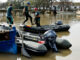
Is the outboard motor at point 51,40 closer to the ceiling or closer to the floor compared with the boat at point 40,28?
closer to the ceiling

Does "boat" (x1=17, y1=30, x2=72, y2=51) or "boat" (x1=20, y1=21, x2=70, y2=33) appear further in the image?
"boat" (x1=20, y1=21, x2=70, y2=33)

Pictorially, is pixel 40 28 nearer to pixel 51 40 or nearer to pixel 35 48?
pixel 51 40

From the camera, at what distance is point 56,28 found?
12.7 meters

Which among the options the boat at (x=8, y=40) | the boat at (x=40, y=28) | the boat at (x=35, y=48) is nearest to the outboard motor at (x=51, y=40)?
the boat at (x=35, y=48)

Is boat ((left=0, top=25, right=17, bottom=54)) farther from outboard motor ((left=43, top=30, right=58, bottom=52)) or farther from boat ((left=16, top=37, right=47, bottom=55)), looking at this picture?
outboard motor ((left=43, top=30, right=58, bottom=52))

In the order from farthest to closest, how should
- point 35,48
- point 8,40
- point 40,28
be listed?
point 40,28
point 8,40
point 35,48

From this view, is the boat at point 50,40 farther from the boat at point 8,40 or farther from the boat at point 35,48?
the boat at point 8,40

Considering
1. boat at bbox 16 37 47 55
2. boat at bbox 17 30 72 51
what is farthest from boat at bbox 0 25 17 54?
boat at bbox 17 30 72 51

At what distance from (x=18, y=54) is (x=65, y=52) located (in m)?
2.25

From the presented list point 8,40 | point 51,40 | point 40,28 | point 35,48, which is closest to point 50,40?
point 51,40

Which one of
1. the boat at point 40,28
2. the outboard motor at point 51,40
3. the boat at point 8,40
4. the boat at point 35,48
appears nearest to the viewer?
the boat at point 35,48

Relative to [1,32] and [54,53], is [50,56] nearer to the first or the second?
[54,53]

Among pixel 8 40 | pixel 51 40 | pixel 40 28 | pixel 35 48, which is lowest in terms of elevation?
pixel 40 28

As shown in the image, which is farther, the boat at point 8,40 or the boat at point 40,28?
the boat at point 40,28
